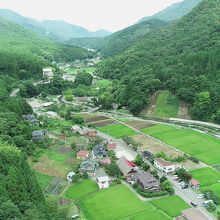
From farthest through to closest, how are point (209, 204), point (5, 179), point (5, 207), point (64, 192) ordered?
point (64, 192), point (209, 204), point (5, 179), point (5, 207)

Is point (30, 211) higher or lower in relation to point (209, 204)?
higher

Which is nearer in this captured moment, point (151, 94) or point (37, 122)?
point (37, 122)

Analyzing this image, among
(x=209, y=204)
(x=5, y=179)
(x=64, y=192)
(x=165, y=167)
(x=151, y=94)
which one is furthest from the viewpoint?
(x=151, y=94)

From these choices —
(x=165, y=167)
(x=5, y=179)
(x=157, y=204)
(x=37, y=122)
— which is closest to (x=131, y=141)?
(x=165, y=167)

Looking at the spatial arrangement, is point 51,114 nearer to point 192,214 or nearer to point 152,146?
point 152,146

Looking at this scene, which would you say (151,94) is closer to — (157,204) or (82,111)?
(82,111)

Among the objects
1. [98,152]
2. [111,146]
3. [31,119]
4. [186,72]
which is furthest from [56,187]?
[186,72]

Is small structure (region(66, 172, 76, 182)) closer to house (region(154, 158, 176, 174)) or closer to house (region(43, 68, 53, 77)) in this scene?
house (region(154, 158, 176, 174))
